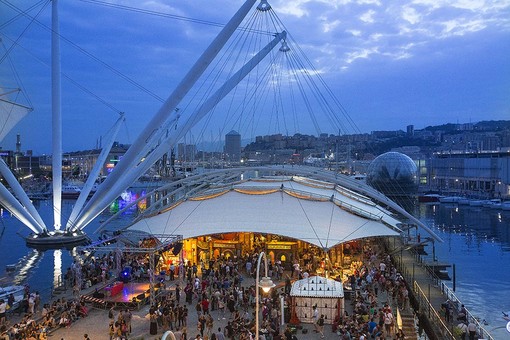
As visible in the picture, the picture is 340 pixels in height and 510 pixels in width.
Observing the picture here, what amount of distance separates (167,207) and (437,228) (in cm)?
3334

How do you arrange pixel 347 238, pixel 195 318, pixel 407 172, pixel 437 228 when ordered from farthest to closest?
pixel 407 172 → pixel 437 228 → pixel 347 238 → pixel 195 318

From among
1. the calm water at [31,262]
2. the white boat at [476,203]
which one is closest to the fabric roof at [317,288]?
the calm water at [31,262]

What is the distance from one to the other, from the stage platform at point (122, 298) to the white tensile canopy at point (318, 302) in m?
6.63

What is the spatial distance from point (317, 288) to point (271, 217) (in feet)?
27.7

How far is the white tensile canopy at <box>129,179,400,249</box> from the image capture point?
26219mm

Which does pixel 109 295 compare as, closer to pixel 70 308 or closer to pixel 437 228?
pixel 70 308

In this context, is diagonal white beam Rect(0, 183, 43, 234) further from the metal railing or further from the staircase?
the metal railing

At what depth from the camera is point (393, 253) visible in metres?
31.7

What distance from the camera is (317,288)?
19562 millimetres

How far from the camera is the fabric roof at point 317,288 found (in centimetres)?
1908

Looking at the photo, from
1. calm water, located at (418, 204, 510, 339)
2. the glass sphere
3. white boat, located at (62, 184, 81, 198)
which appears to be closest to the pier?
calm water, located at (418, 204, 510, 339)

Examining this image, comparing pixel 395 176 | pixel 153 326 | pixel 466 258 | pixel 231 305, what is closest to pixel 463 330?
pixel 231 305

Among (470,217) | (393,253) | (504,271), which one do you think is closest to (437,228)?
(470,217)

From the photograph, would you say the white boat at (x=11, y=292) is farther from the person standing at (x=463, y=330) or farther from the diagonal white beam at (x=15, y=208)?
the person standing at (x=463, y=330)
